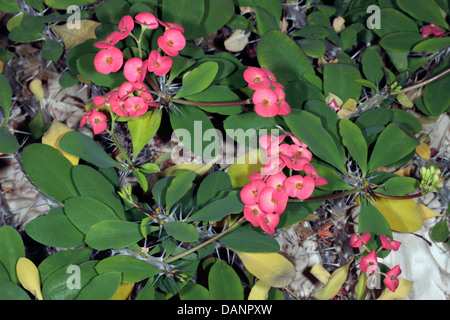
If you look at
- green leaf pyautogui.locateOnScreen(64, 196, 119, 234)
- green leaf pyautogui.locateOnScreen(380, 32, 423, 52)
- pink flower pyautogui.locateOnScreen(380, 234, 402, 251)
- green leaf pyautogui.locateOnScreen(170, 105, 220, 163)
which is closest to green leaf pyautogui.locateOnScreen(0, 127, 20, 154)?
green leaf pyautogui.locateOnScreen(64, 196, 119, 234)

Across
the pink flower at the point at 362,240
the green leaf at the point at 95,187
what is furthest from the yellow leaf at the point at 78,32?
the pink flower at the point at 362,240

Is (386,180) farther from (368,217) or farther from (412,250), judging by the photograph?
(412,250)

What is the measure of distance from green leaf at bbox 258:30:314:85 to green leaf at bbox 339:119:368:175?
261 mm

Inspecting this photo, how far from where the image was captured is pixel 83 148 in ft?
3.98

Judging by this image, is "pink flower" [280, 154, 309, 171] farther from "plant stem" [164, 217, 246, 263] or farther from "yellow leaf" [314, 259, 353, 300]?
"yellow leaf" [314, 259, 353, 300]

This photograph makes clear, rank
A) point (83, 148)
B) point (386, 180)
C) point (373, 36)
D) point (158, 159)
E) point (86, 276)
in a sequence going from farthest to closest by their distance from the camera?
1. point (373, 36)
2. point (158, 159)
3. point (386, 180)
4. point (83, 148)
5. point (86, 276)

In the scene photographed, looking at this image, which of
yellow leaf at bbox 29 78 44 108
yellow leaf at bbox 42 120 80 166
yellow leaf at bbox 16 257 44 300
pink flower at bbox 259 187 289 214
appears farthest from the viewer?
yellow leaf at bbox 29 78 44 108

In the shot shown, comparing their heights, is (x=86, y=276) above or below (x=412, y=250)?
above

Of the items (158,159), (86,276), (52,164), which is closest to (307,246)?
(158,159)

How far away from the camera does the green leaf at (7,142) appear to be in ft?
3.89

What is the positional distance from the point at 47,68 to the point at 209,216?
3.33ft

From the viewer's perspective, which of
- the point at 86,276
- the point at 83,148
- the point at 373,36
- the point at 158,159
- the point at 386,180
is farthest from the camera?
the point at 373,36

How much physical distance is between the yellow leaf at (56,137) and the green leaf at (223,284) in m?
0.54

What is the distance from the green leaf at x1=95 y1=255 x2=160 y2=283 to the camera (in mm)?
1105
